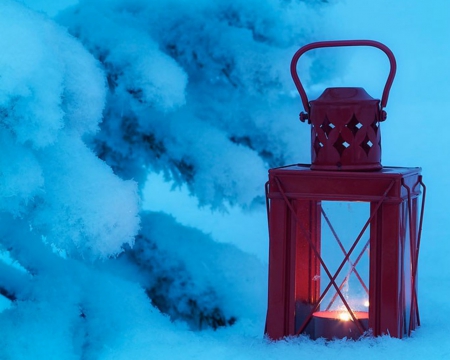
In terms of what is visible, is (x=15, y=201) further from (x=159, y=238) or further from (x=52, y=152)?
(x=159, y=238)

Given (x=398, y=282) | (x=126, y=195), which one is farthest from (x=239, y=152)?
(x=398, y=282)

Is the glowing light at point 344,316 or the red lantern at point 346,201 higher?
the red lantern at point 346,201

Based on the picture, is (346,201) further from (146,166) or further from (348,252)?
(146,166)

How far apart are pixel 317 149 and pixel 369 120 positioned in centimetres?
9

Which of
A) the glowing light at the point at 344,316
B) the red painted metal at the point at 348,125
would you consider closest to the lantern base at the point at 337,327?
the glowing light at the point at 344,316

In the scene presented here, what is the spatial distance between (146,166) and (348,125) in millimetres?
551

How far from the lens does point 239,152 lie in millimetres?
1427

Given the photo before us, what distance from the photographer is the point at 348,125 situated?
1.12 meters

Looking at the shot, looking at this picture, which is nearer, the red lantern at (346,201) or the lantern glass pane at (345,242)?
the red lantern at (346,201)

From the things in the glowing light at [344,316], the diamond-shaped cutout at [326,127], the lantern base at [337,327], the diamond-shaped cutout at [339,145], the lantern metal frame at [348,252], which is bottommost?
the lantern base at [337,327]

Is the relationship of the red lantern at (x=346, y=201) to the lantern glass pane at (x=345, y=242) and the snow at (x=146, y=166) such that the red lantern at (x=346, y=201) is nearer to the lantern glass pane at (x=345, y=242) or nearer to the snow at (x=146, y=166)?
the snow at (x=146, y=166)

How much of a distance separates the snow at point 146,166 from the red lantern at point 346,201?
4 centimetres

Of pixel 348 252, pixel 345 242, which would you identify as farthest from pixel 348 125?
pixel 345 242

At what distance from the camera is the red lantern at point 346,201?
42.4 inches
